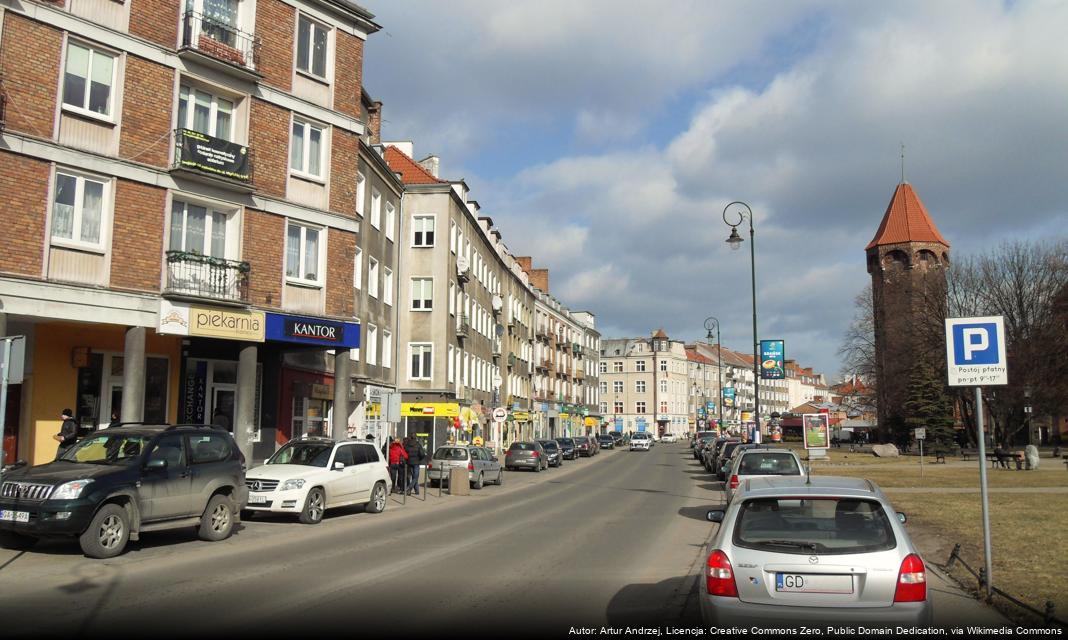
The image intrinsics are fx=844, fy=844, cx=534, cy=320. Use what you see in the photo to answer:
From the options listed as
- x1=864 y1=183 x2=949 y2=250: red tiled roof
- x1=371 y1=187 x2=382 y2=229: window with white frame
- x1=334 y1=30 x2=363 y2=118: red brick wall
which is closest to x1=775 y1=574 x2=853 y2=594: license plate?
x1=334 y1=30 x2=363 y2=118: red brick wall

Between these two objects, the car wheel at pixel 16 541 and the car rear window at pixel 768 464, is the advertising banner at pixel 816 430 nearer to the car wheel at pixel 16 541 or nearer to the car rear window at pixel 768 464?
the car rear window at pixel 768 464

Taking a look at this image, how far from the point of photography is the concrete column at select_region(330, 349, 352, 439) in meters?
24.4

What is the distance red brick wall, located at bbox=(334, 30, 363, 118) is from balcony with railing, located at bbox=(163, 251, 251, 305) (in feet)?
20.4

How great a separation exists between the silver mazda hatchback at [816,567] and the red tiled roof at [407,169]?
3864cm

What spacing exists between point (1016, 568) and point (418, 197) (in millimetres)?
36227

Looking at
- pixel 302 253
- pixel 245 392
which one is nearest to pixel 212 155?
pixel 302 253

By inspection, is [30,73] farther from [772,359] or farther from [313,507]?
[772,359]

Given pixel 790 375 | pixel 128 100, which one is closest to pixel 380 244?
pixel 128 100

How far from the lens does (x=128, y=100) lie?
19.5 meters

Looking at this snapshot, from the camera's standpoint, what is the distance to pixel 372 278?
3309 cm

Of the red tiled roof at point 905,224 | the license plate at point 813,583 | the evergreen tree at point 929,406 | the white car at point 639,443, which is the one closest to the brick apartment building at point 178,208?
the license plate at point 813,583

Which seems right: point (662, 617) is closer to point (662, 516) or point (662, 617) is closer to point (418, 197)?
point (662, 516)

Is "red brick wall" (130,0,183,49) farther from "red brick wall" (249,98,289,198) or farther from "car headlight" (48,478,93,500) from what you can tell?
"car headlight" (48,478,93,500)

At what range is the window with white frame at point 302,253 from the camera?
23.3 m
